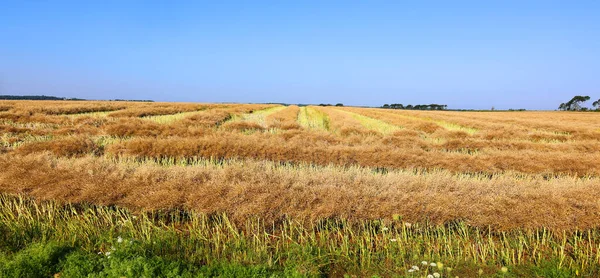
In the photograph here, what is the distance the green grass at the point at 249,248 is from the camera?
3609 millimetres

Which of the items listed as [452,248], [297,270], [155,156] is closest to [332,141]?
[155,156]

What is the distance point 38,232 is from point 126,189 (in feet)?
4.44

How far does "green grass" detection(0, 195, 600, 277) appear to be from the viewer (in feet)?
11.8

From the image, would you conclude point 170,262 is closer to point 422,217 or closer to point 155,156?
point 422,217

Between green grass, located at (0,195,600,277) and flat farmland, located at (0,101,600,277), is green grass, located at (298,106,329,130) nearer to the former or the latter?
flat farmland, located at (0,101,600,277)

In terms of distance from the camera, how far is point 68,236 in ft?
14.8

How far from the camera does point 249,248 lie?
14.0 ft

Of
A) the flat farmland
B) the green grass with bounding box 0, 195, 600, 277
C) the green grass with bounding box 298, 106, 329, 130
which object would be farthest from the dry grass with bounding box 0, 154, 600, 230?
the green grass with bounding box 298, 106, 329, 130

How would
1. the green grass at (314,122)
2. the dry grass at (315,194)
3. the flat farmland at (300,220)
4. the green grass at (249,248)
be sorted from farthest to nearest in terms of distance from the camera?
the green grass at (314,122) < the dry grass at (315,194) < the flat farmland at (300,220) < the green grass at (249,248)

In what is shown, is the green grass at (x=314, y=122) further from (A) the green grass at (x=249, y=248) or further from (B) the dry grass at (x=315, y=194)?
(A) the green grass at (x=249, y=248)

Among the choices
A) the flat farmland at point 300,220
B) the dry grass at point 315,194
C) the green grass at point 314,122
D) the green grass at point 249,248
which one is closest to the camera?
the green grass at point 249,248

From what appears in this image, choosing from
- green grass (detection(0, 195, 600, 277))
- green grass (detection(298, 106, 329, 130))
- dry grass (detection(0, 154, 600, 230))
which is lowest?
green grass (detection(0, 195, 600, 277))

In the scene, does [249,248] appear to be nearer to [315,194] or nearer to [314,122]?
[315,194]

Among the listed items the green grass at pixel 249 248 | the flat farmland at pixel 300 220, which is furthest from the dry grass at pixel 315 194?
the green grass at pixel 249 248
